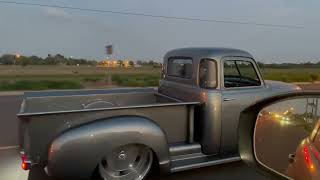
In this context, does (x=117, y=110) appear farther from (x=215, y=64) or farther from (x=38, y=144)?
(x=215, y=64)

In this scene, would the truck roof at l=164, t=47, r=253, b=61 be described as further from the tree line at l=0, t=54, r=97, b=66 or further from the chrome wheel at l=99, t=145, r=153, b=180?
the tree line at l=0, t=54, r=97, b=66

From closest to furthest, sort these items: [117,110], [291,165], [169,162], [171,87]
Answer: [291,165], [117,110], [169,162], [171,87]

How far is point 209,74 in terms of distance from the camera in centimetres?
478

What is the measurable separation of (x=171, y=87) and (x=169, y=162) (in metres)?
1.81

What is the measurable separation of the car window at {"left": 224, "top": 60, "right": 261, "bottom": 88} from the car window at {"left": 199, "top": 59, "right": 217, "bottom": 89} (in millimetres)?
329

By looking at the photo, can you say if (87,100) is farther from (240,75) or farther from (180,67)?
(240,75)

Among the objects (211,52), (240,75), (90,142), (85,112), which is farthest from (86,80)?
(90,142)

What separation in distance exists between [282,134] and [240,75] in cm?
373

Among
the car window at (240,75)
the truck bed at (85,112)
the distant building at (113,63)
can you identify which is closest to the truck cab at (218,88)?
the car window at (240,75)

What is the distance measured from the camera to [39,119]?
3.50m

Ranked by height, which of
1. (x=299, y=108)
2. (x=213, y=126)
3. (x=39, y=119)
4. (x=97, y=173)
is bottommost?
(x=97, y=173)

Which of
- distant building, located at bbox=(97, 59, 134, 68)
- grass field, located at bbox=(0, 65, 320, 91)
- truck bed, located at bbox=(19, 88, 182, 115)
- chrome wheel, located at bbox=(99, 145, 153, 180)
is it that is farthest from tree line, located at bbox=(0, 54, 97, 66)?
chrome wheel, located at bbox=(99, 145, 153, 180)

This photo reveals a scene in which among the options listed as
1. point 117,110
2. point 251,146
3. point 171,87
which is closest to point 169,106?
point 117,110

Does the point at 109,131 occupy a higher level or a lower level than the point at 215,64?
lower
